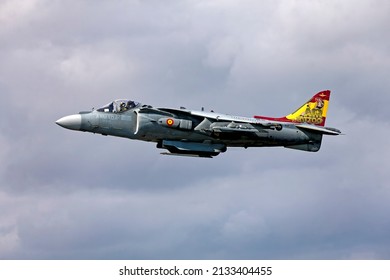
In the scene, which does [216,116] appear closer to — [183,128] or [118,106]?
[183,128]

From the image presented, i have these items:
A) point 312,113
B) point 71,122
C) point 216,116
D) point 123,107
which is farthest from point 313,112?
point 71,122

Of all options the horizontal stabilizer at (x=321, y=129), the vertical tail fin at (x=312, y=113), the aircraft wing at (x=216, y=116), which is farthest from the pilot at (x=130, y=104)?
the horizontal stabilizer at (x=321, y=129)

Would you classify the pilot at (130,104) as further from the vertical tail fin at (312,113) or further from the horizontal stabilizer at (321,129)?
the horizontal stabilizer at (321,129)

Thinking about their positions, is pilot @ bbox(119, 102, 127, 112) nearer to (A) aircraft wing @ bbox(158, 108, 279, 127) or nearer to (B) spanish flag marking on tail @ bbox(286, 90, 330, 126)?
(A) aircraft wing @ bbox(158, 108, 279, 127)

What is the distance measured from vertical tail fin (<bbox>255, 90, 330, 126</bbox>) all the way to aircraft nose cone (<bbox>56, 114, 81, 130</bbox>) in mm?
13949

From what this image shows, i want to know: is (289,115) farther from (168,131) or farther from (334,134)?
(168,131)

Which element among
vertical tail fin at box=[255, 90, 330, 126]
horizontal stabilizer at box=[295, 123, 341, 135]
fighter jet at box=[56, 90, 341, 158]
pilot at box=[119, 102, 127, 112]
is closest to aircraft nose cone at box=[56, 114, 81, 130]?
fighter jet at box=[56, 90, 341, 158]

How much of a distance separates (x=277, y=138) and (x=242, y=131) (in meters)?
2.95

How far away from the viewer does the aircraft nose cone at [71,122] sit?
218 feet

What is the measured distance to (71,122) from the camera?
6631 centimetres

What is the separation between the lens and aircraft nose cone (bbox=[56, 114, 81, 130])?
218 ft

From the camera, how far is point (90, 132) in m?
66.8
